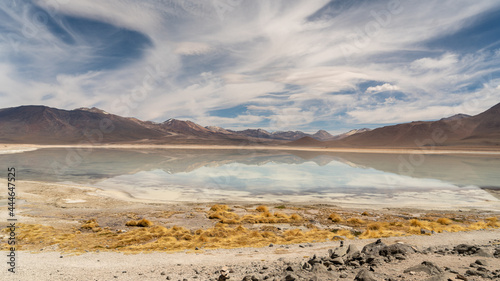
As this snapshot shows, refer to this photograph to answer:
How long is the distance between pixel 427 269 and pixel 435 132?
15730 cm

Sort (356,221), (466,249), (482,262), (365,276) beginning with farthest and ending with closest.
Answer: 1. (356,221)
2. (466,249)
3. (482,262)
4. (365,276)

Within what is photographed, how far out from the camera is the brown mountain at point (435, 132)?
4667 inches

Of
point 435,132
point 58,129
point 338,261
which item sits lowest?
point 338,261

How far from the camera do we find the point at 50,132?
177 m

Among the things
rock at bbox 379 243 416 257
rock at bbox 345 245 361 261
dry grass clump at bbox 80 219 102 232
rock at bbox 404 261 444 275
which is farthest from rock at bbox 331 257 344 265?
dry grass clump at bbox 80 219 102 232

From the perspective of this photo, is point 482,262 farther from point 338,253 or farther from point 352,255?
point 338,253

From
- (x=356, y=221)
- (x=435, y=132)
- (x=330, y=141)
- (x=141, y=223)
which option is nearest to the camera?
(x=141, y=223)

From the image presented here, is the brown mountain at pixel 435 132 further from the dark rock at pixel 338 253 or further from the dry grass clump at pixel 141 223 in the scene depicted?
the dry grass clump at pixel 141 223

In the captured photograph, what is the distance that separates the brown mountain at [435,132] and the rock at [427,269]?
12858 cm

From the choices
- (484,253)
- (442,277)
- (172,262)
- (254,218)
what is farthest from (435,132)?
(172,262)

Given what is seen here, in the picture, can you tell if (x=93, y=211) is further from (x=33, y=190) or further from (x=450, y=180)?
(x=450, y=180)

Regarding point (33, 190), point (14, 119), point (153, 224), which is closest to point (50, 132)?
point (14, 119)

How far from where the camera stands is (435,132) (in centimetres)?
13350

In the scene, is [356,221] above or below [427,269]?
below
